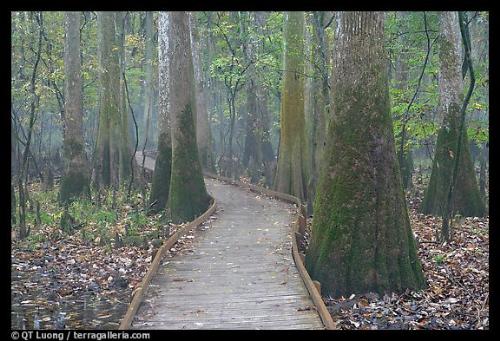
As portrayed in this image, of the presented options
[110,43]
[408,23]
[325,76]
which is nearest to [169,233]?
[325,76]

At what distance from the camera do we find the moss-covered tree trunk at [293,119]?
55.3 ft

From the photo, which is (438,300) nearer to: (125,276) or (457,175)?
(125,276)

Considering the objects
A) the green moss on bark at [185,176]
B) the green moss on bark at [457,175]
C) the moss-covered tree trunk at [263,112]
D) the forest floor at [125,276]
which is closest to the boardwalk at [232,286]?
the forest floor at [125,276]

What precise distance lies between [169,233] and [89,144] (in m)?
21.5

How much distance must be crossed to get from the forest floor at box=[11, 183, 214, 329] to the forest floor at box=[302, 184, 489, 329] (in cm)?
338

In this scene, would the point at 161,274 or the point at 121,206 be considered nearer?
the point at 161,274

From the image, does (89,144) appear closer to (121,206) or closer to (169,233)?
(121,206)

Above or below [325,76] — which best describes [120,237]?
below

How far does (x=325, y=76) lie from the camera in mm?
16109

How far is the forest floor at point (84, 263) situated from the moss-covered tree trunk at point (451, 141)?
237 inches

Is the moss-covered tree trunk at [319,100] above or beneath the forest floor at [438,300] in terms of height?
above

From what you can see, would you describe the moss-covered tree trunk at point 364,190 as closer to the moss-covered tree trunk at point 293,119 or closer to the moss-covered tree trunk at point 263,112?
the moss-covered tree trunk at point 293,119

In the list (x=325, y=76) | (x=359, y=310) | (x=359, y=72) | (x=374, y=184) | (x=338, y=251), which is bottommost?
(x=359, y=310)

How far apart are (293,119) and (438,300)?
9.63 metres
